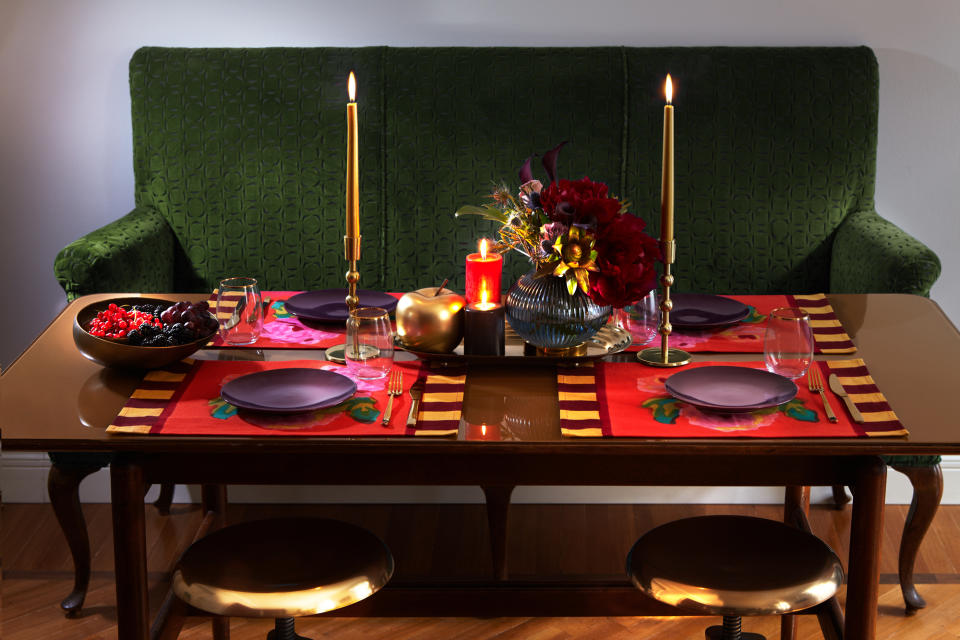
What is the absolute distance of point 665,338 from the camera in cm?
165

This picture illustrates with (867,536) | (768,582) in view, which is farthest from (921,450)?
(768,582)

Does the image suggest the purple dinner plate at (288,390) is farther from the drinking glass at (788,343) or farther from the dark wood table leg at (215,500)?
the dark wood table leg at (215,500)

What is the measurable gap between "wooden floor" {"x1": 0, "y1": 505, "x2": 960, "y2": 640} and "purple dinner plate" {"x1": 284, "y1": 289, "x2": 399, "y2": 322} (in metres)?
0.59

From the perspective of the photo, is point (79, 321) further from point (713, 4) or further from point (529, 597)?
point (713, 4)

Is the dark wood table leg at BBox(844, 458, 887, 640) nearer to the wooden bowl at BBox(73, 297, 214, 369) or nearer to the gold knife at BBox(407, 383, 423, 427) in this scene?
the gold knife at BBox(407, 383, 423, 427)

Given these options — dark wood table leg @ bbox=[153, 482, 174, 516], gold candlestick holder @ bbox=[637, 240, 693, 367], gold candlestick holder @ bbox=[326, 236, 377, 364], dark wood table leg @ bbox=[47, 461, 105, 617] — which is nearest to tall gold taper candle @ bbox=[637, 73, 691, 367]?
gold candlestick holder @ bbox=[637, 240, 693, 367]

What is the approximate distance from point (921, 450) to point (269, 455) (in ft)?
2.92

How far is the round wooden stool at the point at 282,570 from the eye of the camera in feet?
4.62

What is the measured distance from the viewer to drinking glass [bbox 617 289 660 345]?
1.73m

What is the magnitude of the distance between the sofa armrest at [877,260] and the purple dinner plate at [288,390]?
1450 mm

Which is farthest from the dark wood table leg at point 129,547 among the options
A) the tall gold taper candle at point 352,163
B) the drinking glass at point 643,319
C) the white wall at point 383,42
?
the white wall at point 383,42

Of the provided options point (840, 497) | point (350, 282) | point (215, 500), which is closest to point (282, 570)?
point (350, 282)

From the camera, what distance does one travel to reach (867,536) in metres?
1.46

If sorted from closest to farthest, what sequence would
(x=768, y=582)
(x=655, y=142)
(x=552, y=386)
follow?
(x=768, y=582)
(x=552, y=386)
(x=655, y=142)
